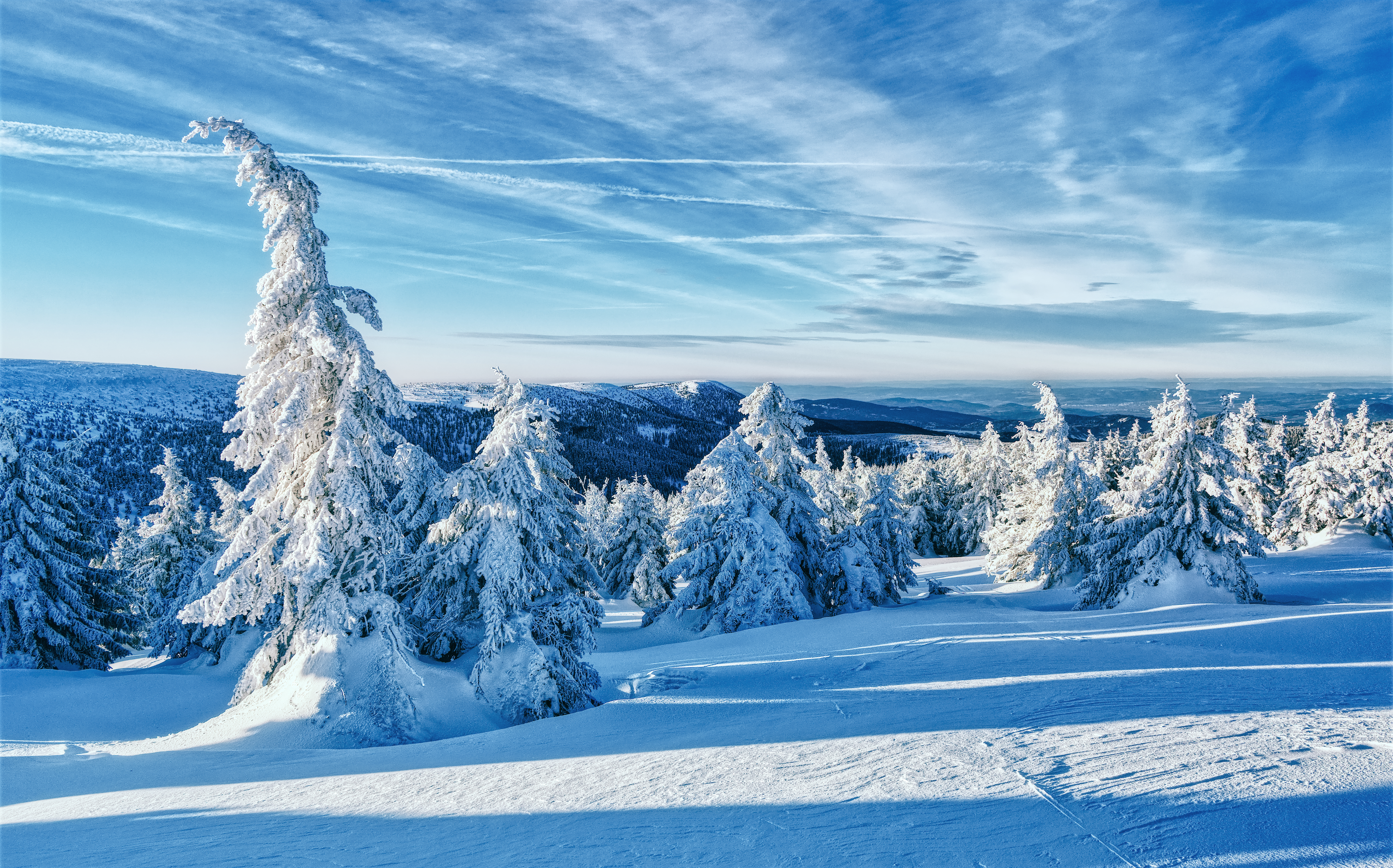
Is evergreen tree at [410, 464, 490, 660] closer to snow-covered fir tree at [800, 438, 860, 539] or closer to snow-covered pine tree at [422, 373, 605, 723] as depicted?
snow-covered pine tree at [422, 373, 605, 723]

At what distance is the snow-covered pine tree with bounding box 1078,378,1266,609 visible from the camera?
21.2 m

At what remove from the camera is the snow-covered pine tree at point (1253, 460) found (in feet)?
131

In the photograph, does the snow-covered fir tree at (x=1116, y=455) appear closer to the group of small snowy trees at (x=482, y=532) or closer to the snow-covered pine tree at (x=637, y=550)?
the group of small snowy trees at (x=482, y=532)

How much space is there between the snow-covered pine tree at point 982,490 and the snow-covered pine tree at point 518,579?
137 ft

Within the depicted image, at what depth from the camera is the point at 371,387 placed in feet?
41.3

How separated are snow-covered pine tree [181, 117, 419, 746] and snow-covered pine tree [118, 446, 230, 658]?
18760mm

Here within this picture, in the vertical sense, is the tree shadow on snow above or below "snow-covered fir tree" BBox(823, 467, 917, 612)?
above

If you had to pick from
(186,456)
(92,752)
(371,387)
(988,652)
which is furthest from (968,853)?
(186,456)


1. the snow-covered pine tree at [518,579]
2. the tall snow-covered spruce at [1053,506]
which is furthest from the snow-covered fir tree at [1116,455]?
the snow-covered pine tree at [518,579]

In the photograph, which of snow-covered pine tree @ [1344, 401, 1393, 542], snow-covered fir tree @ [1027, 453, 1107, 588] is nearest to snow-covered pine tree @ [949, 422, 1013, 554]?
snow-covered fir tree @ [1027, 453, 1107, 588]

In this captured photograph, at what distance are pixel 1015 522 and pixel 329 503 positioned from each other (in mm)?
35619

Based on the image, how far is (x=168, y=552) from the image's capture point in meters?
29.3

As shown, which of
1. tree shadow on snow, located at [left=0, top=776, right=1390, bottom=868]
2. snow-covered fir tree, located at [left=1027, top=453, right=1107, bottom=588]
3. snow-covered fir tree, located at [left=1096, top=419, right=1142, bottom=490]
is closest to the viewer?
tree shadow on snow, located at [left=0, top=776, right=1390, bottom=868]

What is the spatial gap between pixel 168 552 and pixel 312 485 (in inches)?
941
